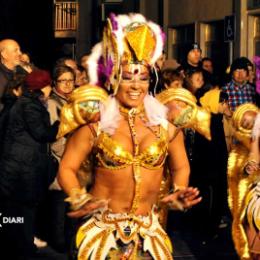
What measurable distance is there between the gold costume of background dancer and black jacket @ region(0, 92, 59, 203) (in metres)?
2.84

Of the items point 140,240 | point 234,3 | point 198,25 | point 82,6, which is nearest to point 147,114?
point 140,240

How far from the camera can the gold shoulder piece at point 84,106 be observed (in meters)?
5.74

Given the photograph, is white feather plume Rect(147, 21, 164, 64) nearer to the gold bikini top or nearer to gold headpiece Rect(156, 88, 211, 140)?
gold headpiece Rect(156, 88, 211, 140)

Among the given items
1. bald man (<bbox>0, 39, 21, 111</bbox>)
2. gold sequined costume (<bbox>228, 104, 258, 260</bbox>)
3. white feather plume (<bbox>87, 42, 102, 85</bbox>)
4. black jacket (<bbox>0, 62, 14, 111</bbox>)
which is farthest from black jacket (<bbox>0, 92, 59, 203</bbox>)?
white feather plume (<bbox>87, 42, 102, 85</bbox>)

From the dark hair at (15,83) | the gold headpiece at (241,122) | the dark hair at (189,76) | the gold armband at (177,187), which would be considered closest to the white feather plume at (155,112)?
the gold armband at (177,187)

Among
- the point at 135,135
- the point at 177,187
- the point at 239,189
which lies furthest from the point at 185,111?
the point at 239,189

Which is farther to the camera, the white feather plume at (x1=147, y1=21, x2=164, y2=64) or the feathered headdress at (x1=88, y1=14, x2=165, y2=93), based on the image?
the white feather plume at (x1=147, y1=21, x2=164, y2=64)

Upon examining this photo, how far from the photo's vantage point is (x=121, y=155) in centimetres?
571

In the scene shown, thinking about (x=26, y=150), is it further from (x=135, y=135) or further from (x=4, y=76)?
(x=135, y=135)

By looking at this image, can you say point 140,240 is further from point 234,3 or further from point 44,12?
point 44,12

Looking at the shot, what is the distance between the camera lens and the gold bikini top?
571cm

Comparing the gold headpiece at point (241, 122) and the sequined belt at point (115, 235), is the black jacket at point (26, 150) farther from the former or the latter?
the sequined belt at point (115, 235)

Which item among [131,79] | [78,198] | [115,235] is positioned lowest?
[115,235]

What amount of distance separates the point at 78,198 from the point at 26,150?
11.0ft
